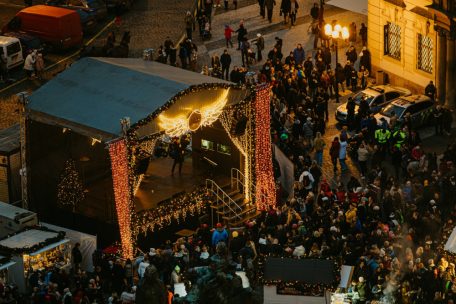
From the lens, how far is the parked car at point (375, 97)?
189 feet

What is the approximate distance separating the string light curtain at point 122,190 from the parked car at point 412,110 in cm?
1333

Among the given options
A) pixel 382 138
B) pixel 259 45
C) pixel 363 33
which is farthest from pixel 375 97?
pixel 259 45

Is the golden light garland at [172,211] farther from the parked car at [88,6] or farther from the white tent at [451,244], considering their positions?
the parked car at [88,6]

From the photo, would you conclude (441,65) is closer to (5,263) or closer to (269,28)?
(269,28)

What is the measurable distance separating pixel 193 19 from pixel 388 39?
1080 centimetres

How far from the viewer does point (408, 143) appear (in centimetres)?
5356

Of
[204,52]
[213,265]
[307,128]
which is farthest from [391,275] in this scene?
[204,52]

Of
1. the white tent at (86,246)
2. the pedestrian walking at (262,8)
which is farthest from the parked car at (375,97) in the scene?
the white tent at (86,246)

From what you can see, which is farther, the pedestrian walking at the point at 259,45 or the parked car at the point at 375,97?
the pedestrian walking at the point at 259,45

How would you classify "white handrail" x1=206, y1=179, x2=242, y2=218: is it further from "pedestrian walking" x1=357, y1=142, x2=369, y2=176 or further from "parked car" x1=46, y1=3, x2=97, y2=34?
"parked car" x1=46, y1=3, x2=97, y2=34

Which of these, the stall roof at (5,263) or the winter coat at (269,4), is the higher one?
the winter coat at (269,4)

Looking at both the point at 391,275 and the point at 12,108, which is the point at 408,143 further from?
the point at 12,108

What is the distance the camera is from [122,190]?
4666 centimetres

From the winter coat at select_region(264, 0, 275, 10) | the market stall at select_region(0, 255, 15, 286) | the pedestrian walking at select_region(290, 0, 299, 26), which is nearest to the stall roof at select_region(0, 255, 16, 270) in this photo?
the market stall at select_region(0, 255, 15, 286)
